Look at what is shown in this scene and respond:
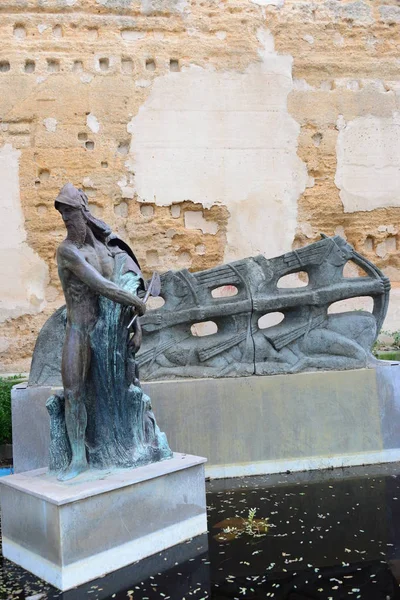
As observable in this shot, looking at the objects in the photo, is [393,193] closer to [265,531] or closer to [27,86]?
[27,86]

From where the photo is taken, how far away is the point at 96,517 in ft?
9.62

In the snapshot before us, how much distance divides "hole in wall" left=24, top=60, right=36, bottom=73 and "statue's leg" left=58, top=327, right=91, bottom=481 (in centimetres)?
694

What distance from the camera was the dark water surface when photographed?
2.76 meters

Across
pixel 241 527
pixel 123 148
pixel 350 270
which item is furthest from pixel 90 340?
pixel 350 270

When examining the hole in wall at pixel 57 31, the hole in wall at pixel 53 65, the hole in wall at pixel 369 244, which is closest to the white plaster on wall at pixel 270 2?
the hole in wall at pixel 57 31

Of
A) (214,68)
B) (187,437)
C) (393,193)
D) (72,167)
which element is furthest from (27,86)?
(187,437)

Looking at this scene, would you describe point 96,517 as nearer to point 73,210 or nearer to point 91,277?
point 91,277

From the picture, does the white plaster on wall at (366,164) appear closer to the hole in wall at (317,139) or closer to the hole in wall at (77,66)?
the hole in wall at (317,139)

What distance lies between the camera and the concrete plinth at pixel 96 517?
112 inches

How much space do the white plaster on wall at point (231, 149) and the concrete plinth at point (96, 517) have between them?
6161 millimetres

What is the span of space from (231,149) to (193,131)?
0.63 meters

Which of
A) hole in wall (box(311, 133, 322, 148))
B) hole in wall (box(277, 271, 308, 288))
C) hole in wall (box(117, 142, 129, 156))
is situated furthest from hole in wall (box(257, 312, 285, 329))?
hole in wall (box(117, 142, 129, 156))

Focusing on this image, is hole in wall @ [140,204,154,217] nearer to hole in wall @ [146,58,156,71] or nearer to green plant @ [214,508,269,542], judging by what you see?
hole in wall @ [146,58,156,71]

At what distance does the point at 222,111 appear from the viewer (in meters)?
9.20
